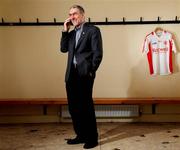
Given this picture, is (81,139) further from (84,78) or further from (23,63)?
(23,63)

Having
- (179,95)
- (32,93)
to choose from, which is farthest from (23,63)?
(179,95)

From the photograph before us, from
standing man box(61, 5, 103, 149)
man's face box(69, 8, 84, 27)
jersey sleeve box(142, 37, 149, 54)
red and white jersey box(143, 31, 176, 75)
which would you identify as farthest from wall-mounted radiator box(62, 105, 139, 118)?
man's face box(69, 8, 84, 27)

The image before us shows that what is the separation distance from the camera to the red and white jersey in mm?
4488

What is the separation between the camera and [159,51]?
4.52 meters

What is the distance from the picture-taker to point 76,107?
3.27 metres

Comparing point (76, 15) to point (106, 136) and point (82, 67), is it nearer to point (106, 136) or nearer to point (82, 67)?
point (82, 67)

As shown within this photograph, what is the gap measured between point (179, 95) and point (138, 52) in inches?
34.6

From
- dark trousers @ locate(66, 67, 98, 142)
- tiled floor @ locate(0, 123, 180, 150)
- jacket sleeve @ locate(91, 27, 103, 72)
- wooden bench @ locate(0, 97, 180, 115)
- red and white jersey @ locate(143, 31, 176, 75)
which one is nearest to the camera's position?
jacket sleeve @ locate(91, 27, 103, 72)

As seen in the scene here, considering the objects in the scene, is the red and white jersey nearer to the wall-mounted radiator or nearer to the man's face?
the wall-mounted radiator

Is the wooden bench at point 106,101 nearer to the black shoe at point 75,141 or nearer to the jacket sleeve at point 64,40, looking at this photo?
the black shoe at point 75,141

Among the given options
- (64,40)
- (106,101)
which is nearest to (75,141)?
(106,101)

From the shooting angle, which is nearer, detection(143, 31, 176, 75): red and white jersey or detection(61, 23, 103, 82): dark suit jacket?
detection(61, 23, 103, 82): dark suit jacket

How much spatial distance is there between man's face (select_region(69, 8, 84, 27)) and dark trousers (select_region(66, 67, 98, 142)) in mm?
484

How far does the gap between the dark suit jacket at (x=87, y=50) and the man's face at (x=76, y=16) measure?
77 mm
